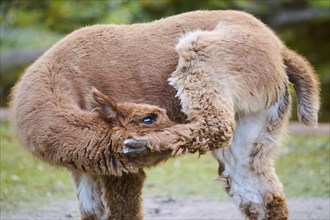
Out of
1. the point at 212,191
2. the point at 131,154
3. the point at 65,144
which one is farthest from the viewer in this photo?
the point at 212,191

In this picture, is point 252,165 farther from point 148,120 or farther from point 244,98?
point 148,120

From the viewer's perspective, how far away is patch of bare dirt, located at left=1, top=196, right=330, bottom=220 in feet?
27.8

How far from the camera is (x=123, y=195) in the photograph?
6.35m

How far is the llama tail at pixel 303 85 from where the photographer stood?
6.67 meters

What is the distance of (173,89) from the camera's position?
6.34 metres

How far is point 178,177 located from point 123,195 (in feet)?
14.6

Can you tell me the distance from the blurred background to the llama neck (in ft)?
8.48

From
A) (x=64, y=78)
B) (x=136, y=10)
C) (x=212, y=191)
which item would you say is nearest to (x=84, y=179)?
(x=64, y=78)

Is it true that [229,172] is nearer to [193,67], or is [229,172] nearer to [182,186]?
Answer: [193,67]

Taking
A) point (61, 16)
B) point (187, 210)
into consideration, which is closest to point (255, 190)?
point (187, 210)

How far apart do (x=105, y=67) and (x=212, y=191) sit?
3922 mm

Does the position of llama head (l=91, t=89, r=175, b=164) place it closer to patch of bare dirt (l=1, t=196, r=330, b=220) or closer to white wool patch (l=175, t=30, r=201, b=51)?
white wool patch (l=175, t=30, r=201, b=51)

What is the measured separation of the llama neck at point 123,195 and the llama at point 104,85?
364mm

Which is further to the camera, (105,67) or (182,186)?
(182,186)
